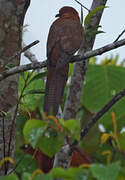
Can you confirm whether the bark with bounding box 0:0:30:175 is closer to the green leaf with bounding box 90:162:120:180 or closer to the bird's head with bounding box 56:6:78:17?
the bird's head with bounding box 56:6:78:17

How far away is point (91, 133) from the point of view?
360 centimetres

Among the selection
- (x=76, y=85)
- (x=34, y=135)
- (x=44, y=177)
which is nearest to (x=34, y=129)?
(x=34, y=135)

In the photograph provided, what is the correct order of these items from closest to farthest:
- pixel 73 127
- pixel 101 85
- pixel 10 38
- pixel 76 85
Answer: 1. pixel 73 127
2. pixel 10 38
3. pixel 76 85
4. pixel 101 85

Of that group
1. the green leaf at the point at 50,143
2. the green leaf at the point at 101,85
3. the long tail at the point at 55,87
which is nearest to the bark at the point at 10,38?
the long tail at the point at 55,87

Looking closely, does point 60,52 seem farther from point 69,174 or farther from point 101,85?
point 101,85

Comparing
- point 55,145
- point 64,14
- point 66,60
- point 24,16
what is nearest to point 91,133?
point 64,14

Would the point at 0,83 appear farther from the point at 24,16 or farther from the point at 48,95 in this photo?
the point at 24,16

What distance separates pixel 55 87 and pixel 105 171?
117 centimetres

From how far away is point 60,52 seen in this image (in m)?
1.88

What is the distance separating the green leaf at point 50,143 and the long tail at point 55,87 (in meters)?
0.68

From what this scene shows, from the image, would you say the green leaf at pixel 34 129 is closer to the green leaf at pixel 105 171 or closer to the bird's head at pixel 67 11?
the green leaf at pixel 105 171

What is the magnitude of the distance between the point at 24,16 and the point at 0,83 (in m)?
0.39

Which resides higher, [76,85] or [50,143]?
[76,85]

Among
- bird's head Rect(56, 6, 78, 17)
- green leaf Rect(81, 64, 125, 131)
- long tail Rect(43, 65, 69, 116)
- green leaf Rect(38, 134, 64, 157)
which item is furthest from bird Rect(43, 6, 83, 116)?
green leaf Rect(81, 64, 125, 131)
